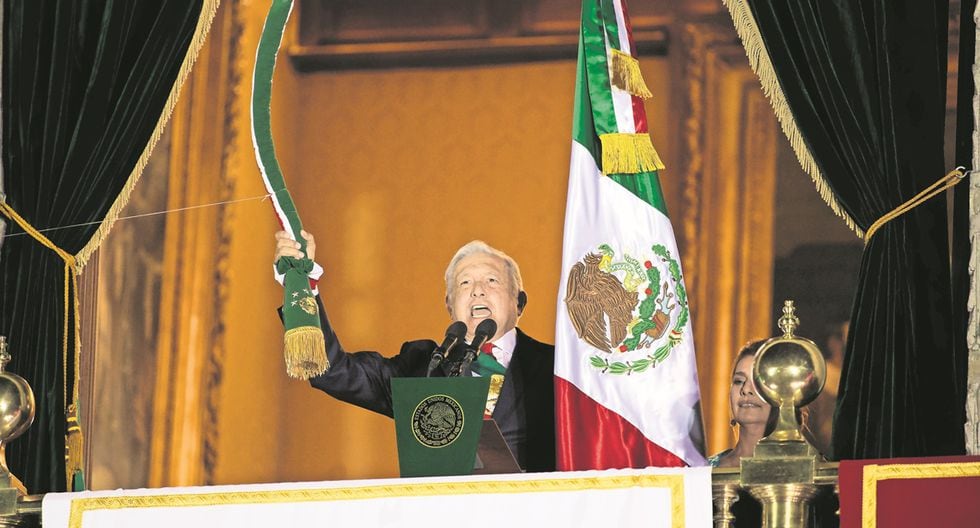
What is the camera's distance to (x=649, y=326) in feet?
16.9

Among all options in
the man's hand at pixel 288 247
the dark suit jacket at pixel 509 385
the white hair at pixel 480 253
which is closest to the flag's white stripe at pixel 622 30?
the white hair at pixel 480 253

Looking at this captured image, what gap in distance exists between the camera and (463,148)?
5945 mm

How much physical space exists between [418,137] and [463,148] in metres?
0.16

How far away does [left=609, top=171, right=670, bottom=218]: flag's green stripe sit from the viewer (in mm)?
5266

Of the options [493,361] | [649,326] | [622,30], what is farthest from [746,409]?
[622,30]

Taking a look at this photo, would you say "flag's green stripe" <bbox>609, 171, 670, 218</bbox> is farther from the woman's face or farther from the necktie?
the necktie

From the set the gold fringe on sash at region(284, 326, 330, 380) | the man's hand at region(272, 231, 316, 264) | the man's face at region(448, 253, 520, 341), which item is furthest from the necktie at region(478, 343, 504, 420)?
the man's hand at region(272, 231, 316, 264)

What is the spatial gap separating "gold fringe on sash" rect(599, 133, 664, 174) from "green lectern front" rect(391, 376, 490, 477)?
4.09 feet

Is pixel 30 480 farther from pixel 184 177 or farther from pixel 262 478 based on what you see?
pixel 184 177

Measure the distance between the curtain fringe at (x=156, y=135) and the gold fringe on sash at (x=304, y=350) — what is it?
2.52 ft

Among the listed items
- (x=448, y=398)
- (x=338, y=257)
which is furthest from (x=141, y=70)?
(x=448, y=398)

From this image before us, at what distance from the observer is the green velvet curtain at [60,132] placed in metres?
5.38

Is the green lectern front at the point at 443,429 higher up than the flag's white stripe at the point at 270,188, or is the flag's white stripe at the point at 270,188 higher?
the flag's white stripe at the point at 270,188

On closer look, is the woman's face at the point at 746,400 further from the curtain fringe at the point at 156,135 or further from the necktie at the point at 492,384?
the curtain fringe at the point at 156,135
